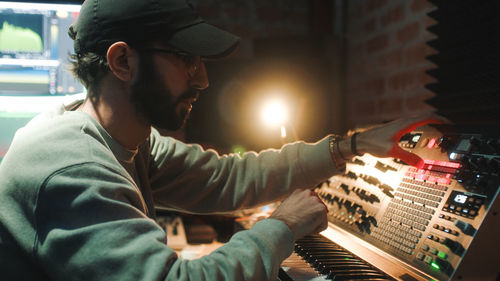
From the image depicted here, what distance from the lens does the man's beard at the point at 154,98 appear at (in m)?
0.98

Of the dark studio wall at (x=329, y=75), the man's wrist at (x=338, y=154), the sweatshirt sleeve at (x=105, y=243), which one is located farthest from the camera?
the dark studio wall at (x=329, y=75)

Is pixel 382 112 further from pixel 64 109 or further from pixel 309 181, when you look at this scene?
pixel 64 109

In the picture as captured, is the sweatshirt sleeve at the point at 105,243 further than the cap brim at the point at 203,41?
No

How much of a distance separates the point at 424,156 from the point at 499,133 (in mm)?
181

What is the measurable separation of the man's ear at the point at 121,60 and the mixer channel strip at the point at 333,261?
0.57 meters

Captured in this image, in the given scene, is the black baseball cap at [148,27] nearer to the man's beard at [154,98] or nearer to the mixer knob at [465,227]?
the man's beard at [154,98]

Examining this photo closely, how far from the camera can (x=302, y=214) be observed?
0.93 metres

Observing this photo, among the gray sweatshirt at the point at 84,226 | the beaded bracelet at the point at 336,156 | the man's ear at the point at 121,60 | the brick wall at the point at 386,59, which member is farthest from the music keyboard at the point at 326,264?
the brick wall at the point at 386,59

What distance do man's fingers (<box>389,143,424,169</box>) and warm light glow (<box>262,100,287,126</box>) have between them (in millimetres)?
620

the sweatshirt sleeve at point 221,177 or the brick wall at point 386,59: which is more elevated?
the brick wall at point 386,59

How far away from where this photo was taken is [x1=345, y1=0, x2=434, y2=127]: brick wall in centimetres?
165

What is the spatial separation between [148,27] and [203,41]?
0.40 feet

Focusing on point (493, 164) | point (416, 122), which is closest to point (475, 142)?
point (493, 164)

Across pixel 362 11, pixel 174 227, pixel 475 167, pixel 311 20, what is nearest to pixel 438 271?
pixel 475 167
